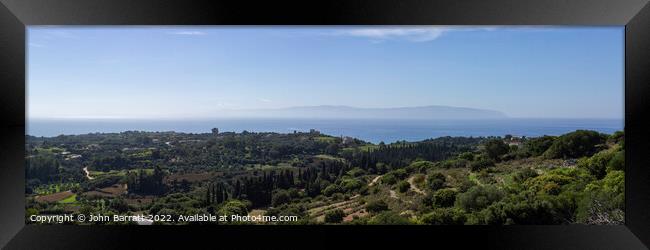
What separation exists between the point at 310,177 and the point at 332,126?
169 cm

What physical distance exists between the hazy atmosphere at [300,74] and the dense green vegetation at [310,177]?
1.08 meters

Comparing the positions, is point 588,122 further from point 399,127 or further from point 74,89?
point 74,89

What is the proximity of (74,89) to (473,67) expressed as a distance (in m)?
12.7

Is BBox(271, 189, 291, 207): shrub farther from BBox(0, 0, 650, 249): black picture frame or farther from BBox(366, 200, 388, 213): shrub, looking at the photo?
BBox(0, 0, 650, 249): black picture frame

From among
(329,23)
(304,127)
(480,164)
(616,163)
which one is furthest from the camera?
(480,164)

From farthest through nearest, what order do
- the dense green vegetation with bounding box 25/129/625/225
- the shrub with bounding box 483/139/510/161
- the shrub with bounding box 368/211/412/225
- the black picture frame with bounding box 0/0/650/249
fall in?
the shrub with bounding box 483/139/510/161 → the shrub with bounding box 368/211/412/225 → the dense green vegetation with bounding box 25/129/625/225 → the black picture frame with bounding box 0/0/650/249

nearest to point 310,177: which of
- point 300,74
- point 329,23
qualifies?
point 300,74

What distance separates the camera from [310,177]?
12.5 metres

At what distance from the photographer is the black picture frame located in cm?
250

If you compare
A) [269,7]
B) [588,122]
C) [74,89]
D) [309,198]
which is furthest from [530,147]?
[74,89]

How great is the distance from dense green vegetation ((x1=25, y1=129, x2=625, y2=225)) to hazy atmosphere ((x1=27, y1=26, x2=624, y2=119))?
1.08 m

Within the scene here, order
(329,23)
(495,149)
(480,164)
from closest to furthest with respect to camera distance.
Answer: (329,23)
(480,164)
(495,149)

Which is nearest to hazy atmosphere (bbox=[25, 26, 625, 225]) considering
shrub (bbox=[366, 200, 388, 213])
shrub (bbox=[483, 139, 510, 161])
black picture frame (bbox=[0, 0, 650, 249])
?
shrub (bbox=[366, 200, 388, 213])

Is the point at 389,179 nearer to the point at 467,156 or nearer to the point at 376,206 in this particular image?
the point at 376,206
